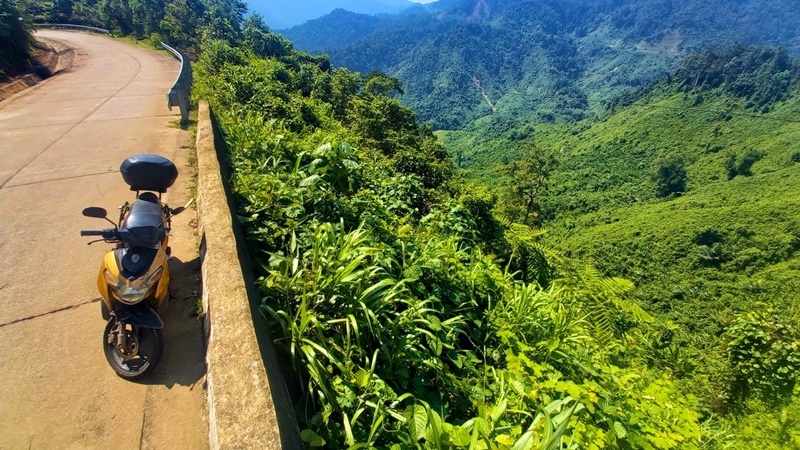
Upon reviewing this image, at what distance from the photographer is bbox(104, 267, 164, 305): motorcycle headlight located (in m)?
2.79

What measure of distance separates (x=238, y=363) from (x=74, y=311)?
2494 mm

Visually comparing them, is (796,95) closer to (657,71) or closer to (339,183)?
(657,71)

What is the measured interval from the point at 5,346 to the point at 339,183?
346 cm

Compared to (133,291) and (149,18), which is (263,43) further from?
(133,291)

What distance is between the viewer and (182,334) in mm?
3262

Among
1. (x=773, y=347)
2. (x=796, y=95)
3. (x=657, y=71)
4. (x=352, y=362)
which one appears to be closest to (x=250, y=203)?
(x=352, y=362)

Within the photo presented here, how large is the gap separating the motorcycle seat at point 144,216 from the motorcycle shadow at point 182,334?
851 mm

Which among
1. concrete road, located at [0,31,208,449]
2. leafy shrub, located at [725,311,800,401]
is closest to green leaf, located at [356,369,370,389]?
concrete road, located at [0,31,208,449]

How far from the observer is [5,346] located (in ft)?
10.2

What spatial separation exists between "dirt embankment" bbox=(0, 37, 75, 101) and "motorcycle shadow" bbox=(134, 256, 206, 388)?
12398mm

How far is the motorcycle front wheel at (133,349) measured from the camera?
9.41 ft

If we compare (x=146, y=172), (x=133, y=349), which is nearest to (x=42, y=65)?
(x=146, y=172)

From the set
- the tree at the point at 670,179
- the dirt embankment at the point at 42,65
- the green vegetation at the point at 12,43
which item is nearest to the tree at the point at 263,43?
the dirt embankment at the point at 42,65

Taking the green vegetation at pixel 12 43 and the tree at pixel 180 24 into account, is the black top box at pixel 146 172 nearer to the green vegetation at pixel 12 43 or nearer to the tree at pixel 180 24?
the green vegetation at pixel 12 43
